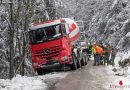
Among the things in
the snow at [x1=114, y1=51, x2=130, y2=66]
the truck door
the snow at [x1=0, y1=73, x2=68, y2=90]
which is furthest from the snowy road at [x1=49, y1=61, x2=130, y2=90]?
the snow at [x1=114, y1=51, x2=130, y2=66]

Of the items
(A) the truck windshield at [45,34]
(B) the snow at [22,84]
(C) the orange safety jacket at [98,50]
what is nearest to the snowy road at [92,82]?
(B) the snow at [22,84]

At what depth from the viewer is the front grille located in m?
21.9

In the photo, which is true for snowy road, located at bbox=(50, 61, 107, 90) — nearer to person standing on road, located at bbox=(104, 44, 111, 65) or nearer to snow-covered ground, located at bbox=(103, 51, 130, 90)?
snow-covered ground, located at bbox=(103, 51, 130, 90)

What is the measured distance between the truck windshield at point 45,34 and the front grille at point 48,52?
0.57 meters

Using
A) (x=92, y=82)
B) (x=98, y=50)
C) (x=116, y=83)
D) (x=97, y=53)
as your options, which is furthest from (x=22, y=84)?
(x=98, y=50)

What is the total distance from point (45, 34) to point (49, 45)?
69 centimetres

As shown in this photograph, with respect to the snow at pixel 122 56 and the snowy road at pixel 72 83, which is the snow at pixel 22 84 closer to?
the snowy road at pixel 72 83

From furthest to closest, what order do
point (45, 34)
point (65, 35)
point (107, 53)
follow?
point (107, 53), point (65, 35), point (45, 34)

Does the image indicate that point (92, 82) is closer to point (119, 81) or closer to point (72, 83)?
point (72, 83)

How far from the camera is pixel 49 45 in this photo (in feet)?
71.4

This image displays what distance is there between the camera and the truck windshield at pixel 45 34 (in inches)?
859

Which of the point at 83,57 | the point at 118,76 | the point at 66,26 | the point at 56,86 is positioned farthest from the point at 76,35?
the point at 56,86

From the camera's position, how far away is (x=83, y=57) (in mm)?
27391

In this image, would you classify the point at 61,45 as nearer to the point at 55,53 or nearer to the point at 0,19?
the point at 55,53
